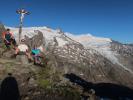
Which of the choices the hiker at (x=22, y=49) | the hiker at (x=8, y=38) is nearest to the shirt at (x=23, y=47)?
the hiker at (x=22, y=49)

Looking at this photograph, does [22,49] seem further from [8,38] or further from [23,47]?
[8,38]

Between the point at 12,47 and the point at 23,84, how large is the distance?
11.3 m

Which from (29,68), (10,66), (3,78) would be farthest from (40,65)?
(3,78)

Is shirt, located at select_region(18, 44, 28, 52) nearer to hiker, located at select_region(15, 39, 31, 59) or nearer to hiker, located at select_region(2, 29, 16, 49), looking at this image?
hiker, located at select_region(15, 39, 31, 59)

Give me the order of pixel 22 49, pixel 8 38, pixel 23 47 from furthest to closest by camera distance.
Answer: pixel 8 38 → pixel 22 49 → pixel 23 47

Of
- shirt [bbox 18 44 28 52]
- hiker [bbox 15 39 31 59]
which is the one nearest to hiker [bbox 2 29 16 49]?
hiker [bbox 15 39 31 59]

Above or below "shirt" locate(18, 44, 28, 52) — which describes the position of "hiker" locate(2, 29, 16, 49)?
above

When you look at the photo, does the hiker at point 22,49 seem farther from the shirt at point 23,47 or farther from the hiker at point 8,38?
the hiker at point 8,38

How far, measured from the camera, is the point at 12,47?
1869 inches

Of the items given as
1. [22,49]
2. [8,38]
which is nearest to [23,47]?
[22,49]

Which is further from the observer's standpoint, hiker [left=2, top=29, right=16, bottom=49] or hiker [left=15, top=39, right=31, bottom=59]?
hiker [left=2, top=29, right=16, bottom=49]

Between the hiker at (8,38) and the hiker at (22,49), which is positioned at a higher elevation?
the hiker at (8,38)

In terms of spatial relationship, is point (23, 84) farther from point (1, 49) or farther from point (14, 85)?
point (1, 49)

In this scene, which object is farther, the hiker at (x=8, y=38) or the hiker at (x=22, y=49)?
the hiker at (x=8, y=38)
